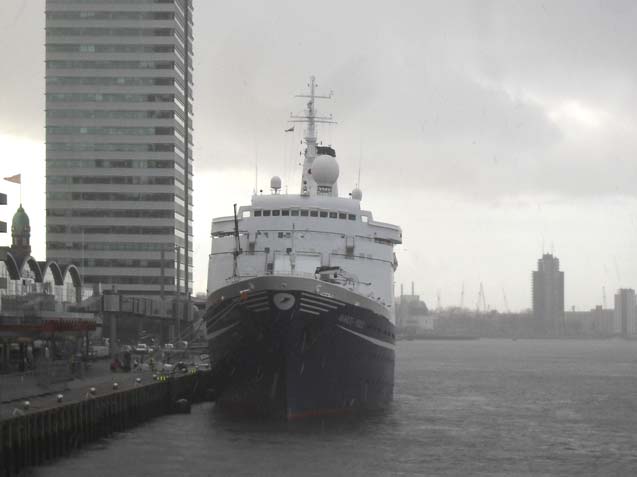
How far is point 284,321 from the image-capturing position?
4641cm

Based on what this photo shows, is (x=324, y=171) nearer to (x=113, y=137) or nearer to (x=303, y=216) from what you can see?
(x=303, y=216)

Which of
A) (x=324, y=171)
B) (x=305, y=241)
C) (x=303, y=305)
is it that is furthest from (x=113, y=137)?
(x=303, y=305)

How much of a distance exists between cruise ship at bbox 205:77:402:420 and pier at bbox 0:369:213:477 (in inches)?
156

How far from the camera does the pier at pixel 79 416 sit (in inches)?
1388

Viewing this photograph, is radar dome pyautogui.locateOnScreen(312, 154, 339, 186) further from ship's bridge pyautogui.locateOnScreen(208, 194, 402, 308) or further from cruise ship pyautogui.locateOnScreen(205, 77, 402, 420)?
ship's bridge pyautogui.locateOnScreen(208, 194, 402, 308)

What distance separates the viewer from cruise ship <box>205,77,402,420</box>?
46812 mm

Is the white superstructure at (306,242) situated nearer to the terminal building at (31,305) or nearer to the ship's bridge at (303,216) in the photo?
the ship's bridge at (303,216)

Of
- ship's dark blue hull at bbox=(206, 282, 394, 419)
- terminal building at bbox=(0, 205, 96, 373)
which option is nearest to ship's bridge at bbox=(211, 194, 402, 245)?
ship's dark blue hull at bbox=(206, 282, 394, 419)

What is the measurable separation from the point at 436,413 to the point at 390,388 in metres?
3.54

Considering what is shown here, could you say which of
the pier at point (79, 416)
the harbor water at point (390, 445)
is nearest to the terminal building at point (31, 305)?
the pier at point (79, 416)

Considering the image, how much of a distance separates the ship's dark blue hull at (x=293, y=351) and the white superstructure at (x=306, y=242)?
12.0 feet

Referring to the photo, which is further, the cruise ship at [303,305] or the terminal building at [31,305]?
the terminal building at [31,305]

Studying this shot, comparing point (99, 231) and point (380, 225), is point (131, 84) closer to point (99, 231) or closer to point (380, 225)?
point (99, 231)

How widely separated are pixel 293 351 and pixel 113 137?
310ft
